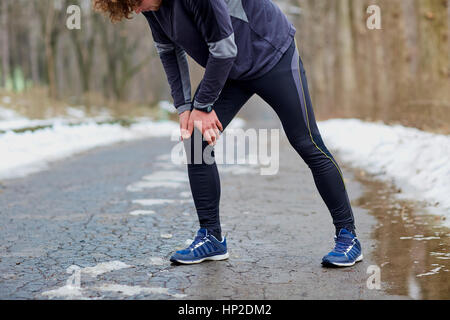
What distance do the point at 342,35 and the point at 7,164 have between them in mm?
16228

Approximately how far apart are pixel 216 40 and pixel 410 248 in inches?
78.1

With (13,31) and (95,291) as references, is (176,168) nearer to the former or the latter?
(95,291)

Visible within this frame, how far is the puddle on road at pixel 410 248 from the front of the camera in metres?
3.29

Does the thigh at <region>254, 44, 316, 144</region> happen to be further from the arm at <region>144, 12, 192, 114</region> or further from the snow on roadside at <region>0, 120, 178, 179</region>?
the snow on roadside at <region>0, 120, 178, 179</region>

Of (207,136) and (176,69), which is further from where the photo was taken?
(176,69)

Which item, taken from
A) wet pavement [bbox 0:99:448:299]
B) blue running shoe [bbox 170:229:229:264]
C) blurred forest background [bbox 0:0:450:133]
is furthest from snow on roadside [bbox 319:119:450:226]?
blue running shoe [bbox 170:229:229:264]

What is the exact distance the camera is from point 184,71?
3840 mm

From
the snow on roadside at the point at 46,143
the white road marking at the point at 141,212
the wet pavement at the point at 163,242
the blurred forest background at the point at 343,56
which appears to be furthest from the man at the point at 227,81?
the snow on roadside at the point at 46,143

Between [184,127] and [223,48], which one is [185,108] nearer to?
[184,127]

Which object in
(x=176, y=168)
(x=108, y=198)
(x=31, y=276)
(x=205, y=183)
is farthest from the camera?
(x=176, y=168)

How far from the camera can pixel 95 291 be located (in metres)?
3.21

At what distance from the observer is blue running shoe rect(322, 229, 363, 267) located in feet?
12.1

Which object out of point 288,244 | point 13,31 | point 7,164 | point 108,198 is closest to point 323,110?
point 13,31

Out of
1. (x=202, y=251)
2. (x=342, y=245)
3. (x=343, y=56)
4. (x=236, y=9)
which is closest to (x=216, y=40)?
(x=236, y=9)
